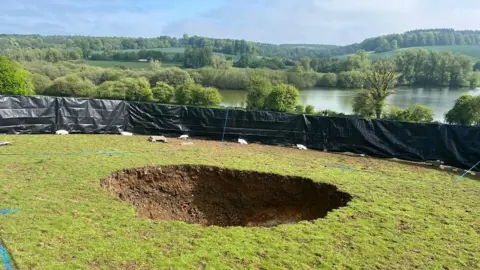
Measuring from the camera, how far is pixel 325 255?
16.1ft

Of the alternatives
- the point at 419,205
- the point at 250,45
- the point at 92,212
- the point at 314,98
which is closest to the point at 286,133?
the point at 419,205

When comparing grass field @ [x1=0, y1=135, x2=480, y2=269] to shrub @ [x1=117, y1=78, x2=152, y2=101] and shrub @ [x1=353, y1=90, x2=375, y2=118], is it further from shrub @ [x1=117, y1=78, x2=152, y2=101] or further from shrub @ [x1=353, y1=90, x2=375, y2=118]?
shrub @ [x1=117, y1=78, x2=152, y2=101]

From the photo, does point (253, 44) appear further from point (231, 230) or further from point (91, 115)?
point (231, 230)

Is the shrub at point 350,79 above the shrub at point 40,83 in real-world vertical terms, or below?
above

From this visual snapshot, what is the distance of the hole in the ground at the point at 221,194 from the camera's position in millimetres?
8609

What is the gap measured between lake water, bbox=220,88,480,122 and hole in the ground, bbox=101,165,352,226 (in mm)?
33463

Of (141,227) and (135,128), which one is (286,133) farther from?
(141,227)

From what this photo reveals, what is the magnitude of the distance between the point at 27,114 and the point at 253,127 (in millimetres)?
8902

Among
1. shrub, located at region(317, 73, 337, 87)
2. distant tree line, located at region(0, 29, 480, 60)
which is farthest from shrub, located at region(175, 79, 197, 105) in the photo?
distant tree line, located at region(0, 29, 480, 60)

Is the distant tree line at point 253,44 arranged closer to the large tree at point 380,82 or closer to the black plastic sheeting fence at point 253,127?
the large tree at point 380,82

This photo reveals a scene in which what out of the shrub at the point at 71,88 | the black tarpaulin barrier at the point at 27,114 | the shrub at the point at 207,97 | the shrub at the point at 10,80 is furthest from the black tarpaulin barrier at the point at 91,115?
the shrub at the point at 71,88

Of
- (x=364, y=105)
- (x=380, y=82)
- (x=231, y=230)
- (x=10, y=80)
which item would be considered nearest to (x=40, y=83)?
(x=10, y=80)

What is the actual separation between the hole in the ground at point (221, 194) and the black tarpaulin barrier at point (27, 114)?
7.25 m

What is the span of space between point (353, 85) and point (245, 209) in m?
60.0
